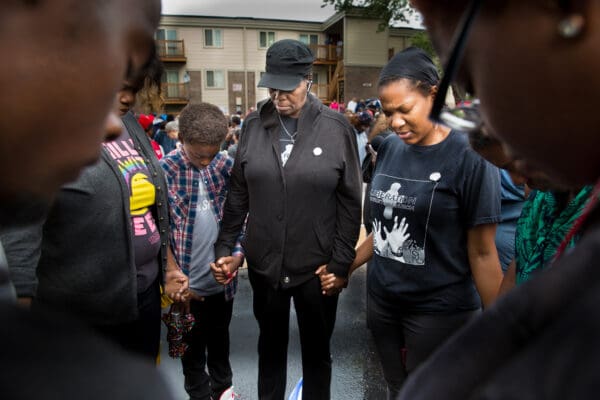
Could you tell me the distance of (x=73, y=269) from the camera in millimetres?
2094

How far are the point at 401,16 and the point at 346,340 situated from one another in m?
26.0

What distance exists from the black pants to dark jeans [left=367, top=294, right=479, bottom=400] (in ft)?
1.27

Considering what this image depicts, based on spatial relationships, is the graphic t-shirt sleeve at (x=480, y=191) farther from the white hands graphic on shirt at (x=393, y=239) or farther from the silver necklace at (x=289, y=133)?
the silver necklace at (x=289, y=133)

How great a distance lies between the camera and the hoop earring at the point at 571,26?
0.54 metres

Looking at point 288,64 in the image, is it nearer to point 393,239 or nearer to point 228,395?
point 393,239

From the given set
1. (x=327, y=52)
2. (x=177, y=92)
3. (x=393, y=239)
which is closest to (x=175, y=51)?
A: (x=177, y=92)

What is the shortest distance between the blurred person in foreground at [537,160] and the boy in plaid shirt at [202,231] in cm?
255

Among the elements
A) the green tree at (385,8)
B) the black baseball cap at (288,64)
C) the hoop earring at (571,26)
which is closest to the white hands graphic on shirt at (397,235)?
the black baseball cap at (288,64)

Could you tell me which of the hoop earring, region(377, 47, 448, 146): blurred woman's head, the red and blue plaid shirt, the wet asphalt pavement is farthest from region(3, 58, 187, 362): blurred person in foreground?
the hoop earring

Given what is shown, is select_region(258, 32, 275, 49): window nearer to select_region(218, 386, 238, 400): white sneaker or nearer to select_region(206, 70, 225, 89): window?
select_region(206, 70, 225, 89): window

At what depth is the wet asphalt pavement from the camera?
351cm

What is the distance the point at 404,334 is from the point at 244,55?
102ft

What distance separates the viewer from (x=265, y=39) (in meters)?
32.0

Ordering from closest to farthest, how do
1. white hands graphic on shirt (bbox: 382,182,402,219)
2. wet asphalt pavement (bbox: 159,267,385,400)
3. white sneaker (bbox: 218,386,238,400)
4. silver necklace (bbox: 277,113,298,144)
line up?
white hands graphic on shirt (bbox: 382,182,402,219) < silver necklace (bbox: 277,113,298,144) < white sneaker (bbox: 218,386,238,400) < wet asphalt pavement (bbox: 159,267,385,400)
